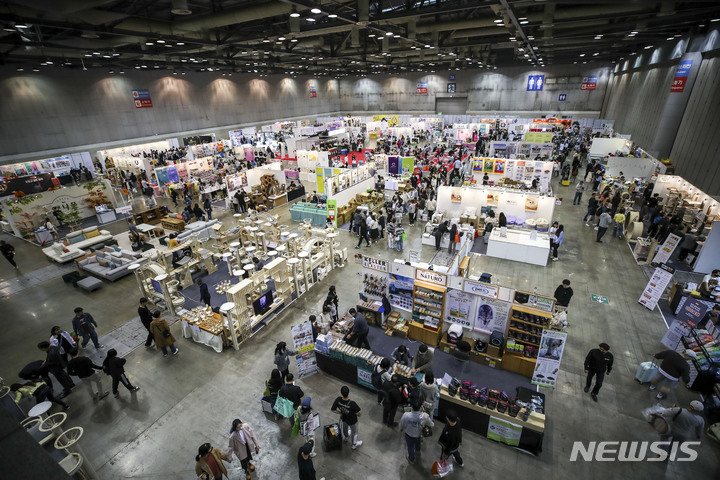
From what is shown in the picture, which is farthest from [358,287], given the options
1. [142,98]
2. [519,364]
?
[142,98]

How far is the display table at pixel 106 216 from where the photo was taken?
62.0ft

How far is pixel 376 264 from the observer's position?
9.55m

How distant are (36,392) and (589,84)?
47034mm

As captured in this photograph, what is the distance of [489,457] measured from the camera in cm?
603

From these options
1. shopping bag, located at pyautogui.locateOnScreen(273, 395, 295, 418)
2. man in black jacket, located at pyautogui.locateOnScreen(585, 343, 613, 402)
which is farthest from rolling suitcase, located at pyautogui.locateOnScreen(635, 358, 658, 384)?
shopping bag, located at pyautogui.locateOnScreen(273, 395, 295, 418)

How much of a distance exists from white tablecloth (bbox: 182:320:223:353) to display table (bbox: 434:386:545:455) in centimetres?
593

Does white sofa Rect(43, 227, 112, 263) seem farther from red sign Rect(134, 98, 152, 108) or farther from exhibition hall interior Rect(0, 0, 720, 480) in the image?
red sign Rect(134, 98, 152, 108)

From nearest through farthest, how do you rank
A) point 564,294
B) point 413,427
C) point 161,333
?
point 413,427 → point 161,333 → point 564,294

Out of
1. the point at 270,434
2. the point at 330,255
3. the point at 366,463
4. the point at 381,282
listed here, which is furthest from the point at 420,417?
the point at 330,255

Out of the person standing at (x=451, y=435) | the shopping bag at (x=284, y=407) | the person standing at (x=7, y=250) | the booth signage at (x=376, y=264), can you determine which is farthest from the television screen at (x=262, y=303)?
the person standing at (x=7, y=250)

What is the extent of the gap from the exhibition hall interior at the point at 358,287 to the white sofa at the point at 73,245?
0.10 metres

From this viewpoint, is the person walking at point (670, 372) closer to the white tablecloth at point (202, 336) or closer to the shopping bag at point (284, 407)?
the shopping bag at point (284, 407)

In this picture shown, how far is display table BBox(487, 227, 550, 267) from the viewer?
1269 cm

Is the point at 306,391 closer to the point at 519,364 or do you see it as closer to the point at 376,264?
the point at 376,264
